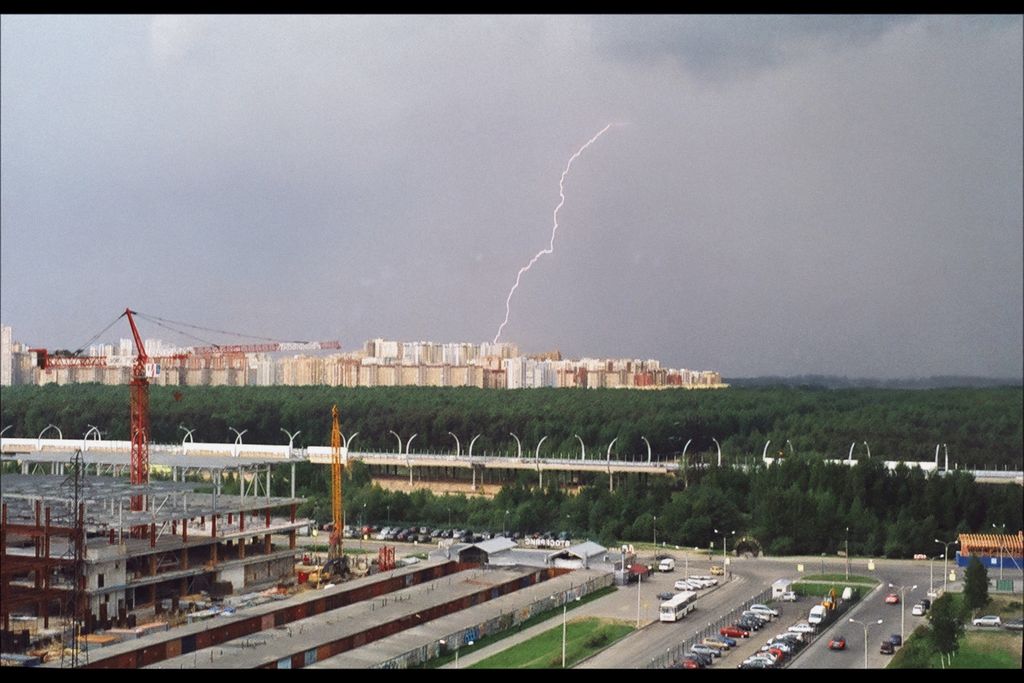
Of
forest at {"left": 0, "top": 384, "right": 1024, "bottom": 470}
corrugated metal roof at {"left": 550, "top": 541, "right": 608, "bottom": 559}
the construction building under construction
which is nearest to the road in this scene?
corrugated metal roof at {"left": 550, "top": 541, "right": 608, "bottom": 559}

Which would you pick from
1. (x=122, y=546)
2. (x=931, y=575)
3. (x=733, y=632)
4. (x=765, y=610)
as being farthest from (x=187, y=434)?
(x=733, y=632)

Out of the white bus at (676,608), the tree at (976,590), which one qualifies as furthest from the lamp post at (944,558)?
the white bus at (676,608)

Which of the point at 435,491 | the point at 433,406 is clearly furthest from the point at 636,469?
the point at 433,406

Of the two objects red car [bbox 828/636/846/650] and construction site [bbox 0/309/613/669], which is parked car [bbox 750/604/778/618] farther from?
construction site [bbox 0/309/613/669]

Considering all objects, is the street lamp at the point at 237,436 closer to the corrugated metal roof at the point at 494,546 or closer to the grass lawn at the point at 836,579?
the corrugated metal roof at the point at 494,546
